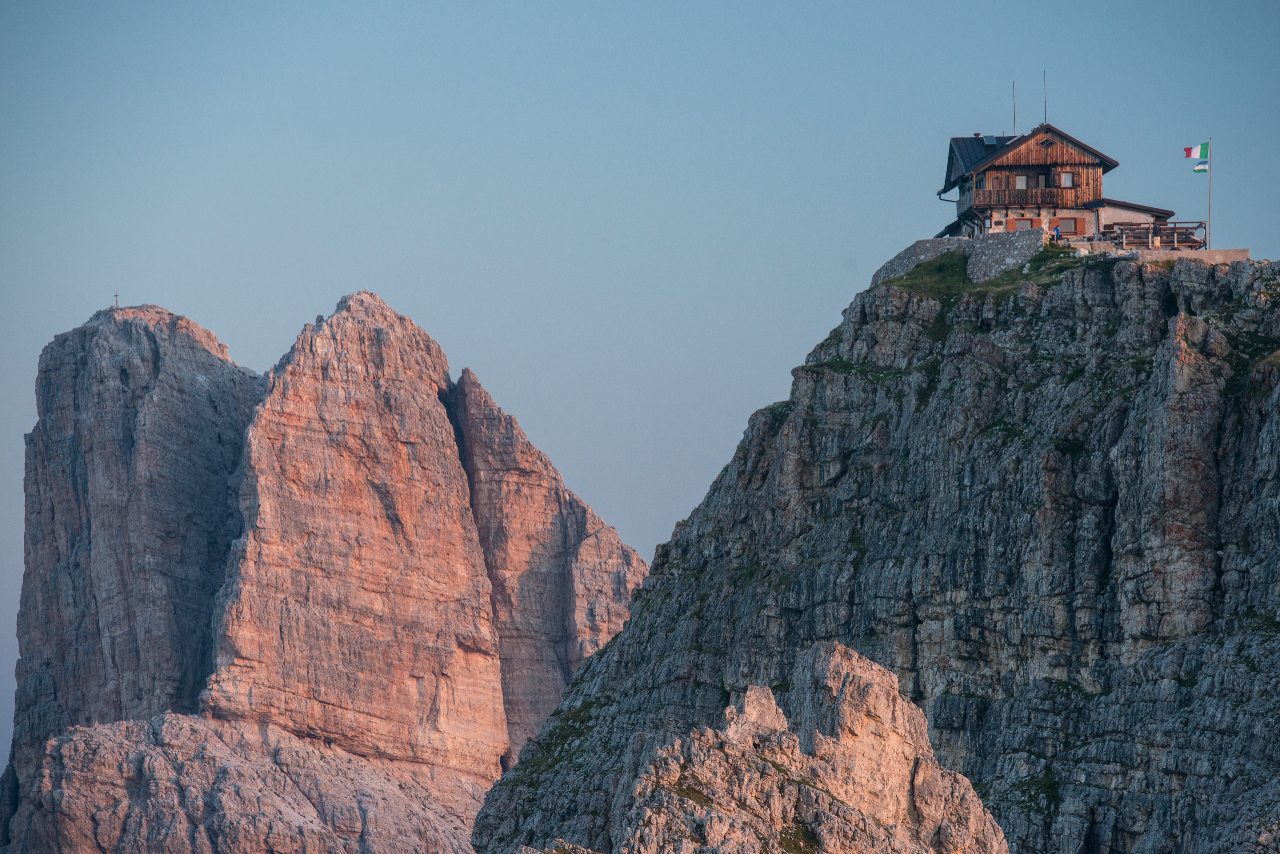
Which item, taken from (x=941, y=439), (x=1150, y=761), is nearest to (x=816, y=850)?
(x=1150, y=761)

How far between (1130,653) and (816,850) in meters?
43.1

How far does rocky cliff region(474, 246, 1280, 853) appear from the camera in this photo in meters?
129

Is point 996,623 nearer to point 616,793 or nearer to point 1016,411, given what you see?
point 1016,411

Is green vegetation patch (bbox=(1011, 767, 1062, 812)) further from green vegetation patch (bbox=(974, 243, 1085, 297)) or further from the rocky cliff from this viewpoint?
green vegetation patch (bbox=(974, 243, 1085, 297))

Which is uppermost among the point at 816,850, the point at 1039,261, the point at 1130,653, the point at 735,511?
the point at 1039,261

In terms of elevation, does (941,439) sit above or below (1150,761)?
above

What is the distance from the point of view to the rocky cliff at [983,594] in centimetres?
12912

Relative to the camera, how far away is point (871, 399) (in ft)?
604

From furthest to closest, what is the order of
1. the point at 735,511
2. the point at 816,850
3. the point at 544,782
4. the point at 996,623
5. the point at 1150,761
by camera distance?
the point at 735,511
the point at 544,782
the point at 996,623
the point at 1150,761
the point at 816,850

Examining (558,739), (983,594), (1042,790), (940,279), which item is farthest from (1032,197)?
(1042,790)

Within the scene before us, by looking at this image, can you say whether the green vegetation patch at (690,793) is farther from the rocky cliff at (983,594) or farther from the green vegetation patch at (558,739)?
the green vegetation patch at (558,739)

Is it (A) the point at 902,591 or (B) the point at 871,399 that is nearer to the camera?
(A) the point at 902,591

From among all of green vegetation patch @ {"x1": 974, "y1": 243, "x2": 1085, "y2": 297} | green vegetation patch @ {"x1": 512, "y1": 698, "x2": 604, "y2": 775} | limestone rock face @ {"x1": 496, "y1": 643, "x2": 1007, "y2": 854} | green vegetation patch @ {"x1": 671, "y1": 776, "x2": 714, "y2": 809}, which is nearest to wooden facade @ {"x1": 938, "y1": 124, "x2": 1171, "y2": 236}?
green vegetation patch @ {"x1": 974, "y1": 243, "x2": 1085, "y2": 297}

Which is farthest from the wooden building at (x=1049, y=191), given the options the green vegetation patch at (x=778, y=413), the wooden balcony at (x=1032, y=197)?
the green vegetation patch at (x=778, y=413)
